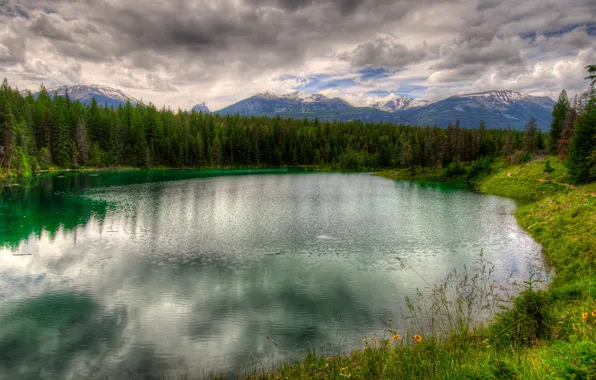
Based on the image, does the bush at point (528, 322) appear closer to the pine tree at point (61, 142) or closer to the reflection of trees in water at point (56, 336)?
the reflection of trees in water at point (56, 336)

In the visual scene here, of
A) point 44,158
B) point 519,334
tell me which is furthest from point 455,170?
point 44,158

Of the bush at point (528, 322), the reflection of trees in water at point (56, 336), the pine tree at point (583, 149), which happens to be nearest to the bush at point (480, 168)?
the pine tree at point (583, 149)

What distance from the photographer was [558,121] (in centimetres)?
8981

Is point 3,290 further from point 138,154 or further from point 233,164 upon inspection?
point 233,164

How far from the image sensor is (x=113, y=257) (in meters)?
25.5

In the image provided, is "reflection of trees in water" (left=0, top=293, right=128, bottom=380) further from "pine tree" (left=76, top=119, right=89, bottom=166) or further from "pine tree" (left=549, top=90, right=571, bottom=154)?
"pine tree" (left=76, top=119, right=89, bottom=166)

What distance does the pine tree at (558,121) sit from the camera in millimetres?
85688

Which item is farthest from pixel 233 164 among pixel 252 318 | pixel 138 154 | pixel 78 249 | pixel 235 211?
pixel 252 318

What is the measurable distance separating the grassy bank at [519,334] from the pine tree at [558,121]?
5812 centimetres

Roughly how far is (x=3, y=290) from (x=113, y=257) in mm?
6825

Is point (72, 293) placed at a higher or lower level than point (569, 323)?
lower

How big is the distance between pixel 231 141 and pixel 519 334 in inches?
6002

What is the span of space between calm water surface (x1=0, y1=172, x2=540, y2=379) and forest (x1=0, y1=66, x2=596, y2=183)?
2961 centimetres

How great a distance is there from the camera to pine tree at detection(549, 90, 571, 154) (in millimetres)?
85688
